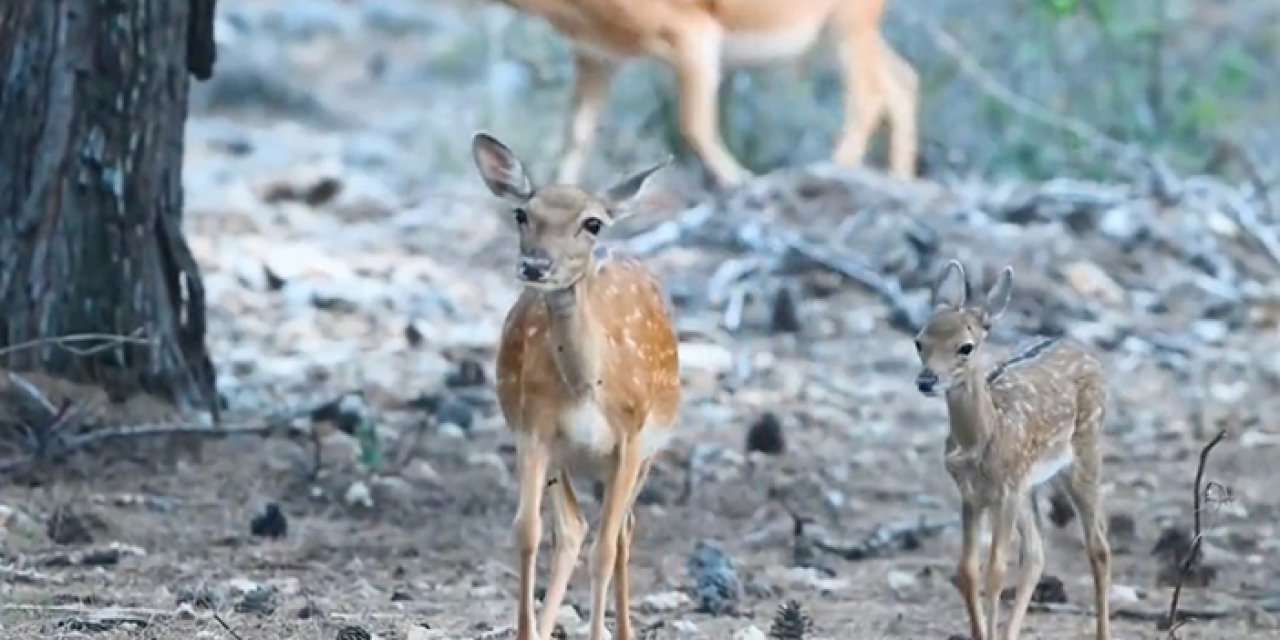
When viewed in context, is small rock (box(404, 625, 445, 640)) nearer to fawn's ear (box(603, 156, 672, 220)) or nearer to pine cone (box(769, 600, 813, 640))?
pine cone (box(769, 600, 813, 640))

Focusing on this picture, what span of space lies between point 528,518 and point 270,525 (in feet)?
6.70

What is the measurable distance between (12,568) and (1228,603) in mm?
3121

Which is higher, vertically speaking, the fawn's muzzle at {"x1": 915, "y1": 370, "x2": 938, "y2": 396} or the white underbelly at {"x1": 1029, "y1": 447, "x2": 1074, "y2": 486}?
the fawn's muzzle at {"x1": 915, "y1": 370, "x2": 938, "y2": 396}

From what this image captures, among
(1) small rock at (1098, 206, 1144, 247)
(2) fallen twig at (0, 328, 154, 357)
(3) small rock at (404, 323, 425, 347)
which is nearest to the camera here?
(2) fallen twig at (0, 328, 154, 357)

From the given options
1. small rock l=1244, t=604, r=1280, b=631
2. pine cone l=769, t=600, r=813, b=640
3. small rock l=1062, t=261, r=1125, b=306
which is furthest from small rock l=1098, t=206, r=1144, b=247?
pine cone l=769, t=600, r=813, b=640

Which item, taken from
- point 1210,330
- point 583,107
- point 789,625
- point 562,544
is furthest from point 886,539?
point 583,107

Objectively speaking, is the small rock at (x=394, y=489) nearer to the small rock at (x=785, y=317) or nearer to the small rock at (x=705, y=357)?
the small rock at (x=705, y=357)

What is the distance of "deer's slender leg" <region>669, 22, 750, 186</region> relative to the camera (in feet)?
44.5

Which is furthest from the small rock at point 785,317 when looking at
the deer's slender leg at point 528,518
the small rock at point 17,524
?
the deer's slender leg at point 528,518

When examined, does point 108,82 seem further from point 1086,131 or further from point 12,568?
point 1086,131

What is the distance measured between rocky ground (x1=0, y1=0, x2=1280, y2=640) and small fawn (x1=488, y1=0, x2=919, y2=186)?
1.32ft

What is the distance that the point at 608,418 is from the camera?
606 cm

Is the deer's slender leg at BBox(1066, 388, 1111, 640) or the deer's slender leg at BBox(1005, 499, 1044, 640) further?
the deer's slender leg at BBox(1066, 388, 1111, 640)

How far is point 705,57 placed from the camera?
14.2 metres
